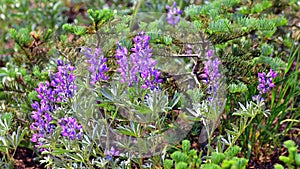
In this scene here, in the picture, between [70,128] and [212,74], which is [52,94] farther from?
[212,74]

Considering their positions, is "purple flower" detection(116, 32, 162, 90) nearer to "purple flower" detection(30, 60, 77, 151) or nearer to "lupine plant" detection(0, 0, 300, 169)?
"lupine plant" detection(0, 0, 300, 169)

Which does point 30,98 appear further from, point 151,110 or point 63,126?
point 151,110

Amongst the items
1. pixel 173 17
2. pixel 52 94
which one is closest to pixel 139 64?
pixel 52 94

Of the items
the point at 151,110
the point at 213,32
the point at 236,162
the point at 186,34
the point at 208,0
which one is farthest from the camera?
the point at 208,0

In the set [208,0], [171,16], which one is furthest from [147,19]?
[208,0]

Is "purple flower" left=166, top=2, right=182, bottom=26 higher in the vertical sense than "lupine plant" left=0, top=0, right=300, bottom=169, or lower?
higher

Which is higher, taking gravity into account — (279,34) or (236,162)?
(279,34)

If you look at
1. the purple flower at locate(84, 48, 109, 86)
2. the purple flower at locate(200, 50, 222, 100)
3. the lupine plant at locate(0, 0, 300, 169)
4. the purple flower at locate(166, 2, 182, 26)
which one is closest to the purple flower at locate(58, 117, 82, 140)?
the lupine plant at locate(0, 0, 300, 169)

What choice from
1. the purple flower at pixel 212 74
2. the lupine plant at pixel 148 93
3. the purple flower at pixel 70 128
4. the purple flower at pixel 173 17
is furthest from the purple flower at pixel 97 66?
the purple flower at pixel 173 17

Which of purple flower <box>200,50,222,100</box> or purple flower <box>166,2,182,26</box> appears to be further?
purple flower <box>166,2,182,26</box>
